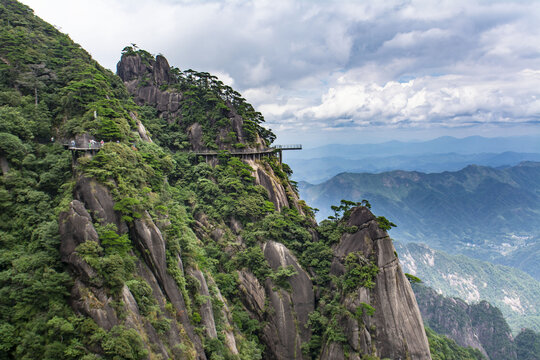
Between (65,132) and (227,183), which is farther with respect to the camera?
(227,183)

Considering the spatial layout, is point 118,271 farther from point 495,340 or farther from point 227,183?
point 495,340

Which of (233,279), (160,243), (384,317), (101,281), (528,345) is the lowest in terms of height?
(528,345)

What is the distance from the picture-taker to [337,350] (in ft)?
108

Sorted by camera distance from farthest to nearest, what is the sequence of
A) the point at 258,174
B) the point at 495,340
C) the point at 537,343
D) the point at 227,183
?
the point at 495,340 → the point at 537,343 → the point at 258,174 → the point at 227,183

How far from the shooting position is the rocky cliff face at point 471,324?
12181 cm

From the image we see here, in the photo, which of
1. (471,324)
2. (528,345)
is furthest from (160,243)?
(471,324)

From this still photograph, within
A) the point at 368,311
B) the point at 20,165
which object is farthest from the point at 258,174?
the point at 20,165

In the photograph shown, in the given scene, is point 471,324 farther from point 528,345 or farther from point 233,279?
point 233,279

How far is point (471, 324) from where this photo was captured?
134250 mm

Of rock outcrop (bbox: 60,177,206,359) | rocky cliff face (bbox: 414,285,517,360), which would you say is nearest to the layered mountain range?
rock outcrop (bbox: 60,177,206,359)

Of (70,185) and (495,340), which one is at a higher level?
(70,185)

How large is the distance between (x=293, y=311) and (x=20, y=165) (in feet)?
109

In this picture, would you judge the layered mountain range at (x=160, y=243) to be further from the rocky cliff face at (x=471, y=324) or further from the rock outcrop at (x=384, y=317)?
the rocky cliff face at (x=471, y=324)

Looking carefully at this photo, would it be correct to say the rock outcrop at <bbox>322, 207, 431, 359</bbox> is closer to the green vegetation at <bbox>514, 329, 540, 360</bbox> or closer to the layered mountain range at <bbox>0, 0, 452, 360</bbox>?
the layered mountain range at <bbox>0, 0, 452, 360</bbox>
